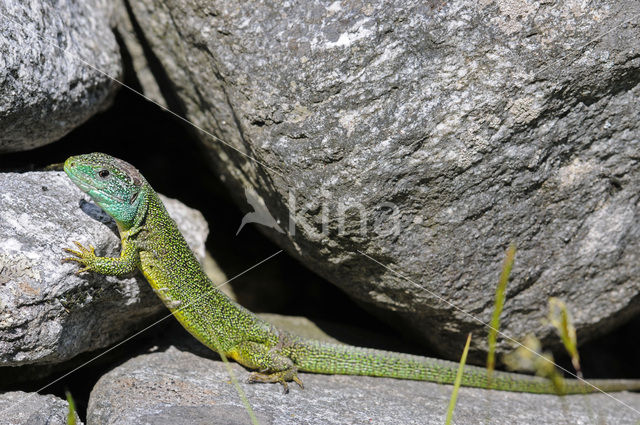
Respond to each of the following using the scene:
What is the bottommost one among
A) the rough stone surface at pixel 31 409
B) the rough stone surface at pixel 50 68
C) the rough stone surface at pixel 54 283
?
the rough stone surface at pixel 31 409

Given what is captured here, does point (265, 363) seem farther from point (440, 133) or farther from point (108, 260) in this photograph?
point (440, 133)

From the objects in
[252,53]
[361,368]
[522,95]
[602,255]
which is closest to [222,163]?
[252,53]

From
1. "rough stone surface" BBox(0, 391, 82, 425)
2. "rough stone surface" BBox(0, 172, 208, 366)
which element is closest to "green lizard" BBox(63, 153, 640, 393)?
"rough stone surface" BBox(0, 172, 208, 366)

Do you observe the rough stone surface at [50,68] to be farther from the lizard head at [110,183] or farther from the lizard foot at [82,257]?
the lizard foot at [82,257]

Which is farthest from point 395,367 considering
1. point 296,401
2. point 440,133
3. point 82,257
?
point 82,257

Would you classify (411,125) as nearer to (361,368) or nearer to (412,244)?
(412,244)

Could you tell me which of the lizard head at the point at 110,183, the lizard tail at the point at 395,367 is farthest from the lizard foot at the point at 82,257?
the lizard tail at the point at 395,367

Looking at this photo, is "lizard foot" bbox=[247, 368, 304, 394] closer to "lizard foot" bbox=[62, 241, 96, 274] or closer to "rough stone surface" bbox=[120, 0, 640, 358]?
"rough stone surface" bbox=[120, 0, 640, 358]
